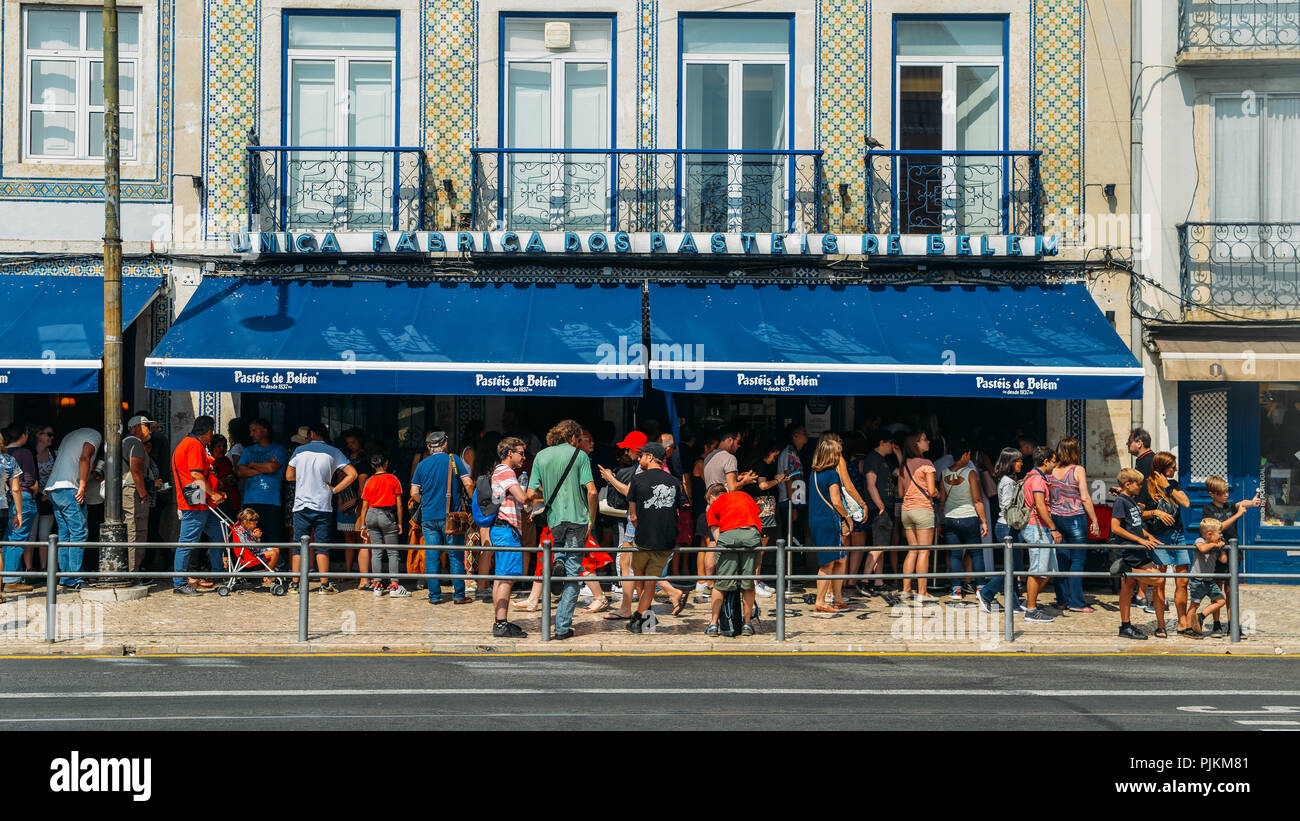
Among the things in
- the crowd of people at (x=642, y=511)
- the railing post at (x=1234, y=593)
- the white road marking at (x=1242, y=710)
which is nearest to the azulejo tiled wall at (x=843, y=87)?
the crowd of people at (x=642, y=511)

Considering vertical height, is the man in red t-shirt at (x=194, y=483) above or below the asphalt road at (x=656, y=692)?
above

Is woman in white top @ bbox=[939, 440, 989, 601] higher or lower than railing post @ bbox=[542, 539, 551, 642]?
higher

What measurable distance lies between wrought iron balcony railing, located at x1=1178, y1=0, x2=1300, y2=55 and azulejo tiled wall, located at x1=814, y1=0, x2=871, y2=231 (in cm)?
369

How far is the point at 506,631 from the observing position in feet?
37.3

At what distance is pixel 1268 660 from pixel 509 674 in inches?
245

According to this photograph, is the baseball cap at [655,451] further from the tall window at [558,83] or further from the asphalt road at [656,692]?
the tall window at [558,83]

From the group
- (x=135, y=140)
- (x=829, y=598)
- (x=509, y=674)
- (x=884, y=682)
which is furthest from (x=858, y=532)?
(x=135, y=140)

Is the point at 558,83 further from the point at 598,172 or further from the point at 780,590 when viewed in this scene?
the point at 780,590

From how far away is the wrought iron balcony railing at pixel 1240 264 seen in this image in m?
15.2

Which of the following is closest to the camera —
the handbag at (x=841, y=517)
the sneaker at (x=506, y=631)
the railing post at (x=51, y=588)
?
the railing post at (x=51, y=588)

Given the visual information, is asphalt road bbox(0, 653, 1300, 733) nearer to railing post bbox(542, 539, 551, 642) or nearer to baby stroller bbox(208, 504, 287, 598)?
railing post bbox(542, 539, 551, 642)

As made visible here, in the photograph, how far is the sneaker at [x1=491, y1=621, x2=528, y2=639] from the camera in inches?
448

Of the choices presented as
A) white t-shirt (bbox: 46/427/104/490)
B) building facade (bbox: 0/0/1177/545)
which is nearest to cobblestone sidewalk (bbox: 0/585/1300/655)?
white t-shirt (bbox: 46/427/104/490)

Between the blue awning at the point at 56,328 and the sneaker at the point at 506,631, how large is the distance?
5.47m
